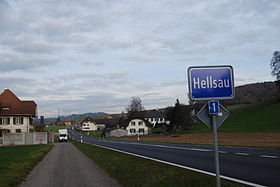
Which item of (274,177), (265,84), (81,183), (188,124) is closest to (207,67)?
(274,177)

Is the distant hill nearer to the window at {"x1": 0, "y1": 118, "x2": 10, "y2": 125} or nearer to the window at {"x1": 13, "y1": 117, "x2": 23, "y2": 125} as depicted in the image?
the window at {"x1": 13, "y1": 117, "x2": 23, "y2": 125}

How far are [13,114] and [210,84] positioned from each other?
63.3 meters

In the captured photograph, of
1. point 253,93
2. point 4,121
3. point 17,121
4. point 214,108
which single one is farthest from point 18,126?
point 253,93

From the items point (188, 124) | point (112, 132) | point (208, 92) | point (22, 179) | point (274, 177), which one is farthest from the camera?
point (112, 132)

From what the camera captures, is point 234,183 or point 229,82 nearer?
point 229,82

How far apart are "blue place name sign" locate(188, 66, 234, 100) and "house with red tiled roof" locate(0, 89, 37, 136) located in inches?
2456

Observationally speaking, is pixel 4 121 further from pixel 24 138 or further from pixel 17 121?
pixel 24 138

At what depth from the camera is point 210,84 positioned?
6.00 meters

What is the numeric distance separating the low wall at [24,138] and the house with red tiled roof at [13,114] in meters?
12.7

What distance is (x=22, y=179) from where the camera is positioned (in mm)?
11750

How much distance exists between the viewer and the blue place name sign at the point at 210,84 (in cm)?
600

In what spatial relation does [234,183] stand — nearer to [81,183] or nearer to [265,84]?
[81,183]

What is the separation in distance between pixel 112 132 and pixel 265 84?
60778 mm

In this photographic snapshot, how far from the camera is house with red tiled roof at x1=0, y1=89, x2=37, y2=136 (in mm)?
63375
